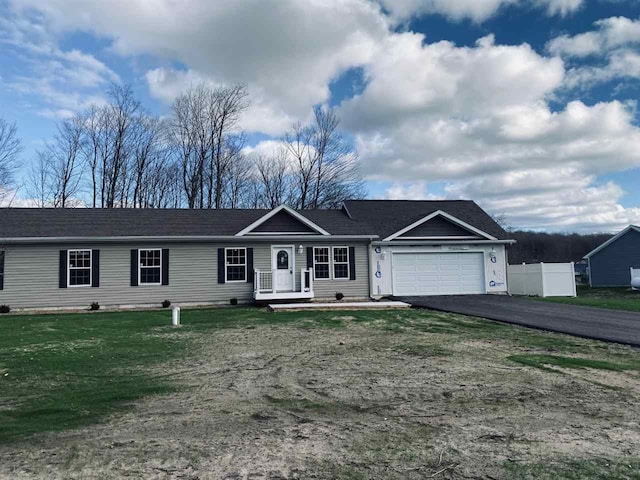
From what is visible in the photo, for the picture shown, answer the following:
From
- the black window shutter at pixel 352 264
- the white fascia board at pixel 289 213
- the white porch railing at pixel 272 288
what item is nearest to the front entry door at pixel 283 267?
the white porch railing at pixel 272 288

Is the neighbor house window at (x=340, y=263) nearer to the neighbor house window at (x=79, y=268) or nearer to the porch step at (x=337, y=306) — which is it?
the porch step at (x=337, y=306)

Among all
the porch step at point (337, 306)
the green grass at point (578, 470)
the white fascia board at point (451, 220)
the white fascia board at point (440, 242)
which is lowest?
the green grass at point (578, 470)

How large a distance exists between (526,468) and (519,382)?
2933 millimetres

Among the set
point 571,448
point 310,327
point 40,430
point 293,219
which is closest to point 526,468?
point 571,448

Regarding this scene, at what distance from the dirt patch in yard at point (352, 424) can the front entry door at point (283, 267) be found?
10181mm

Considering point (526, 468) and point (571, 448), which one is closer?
point (526, 468)

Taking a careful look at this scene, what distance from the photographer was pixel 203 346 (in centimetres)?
936

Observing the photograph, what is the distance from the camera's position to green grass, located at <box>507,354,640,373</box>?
23.3 feet

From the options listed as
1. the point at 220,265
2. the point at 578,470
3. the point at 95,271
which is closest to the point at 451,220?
the point at 220,265

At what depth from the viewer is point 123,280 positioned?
1734 cm

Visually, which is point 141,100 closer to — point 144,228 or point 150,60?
point 150,60

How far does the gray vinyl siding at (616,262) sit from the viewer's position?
1201 inches

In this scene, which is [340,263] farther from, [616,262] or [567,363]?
[616,262]

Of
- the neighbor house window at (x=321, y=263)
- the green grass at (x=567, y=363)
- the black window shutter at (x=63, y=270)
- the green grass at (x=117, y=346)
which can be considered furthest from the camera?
the neighbor house window at (x=321, y=263)
